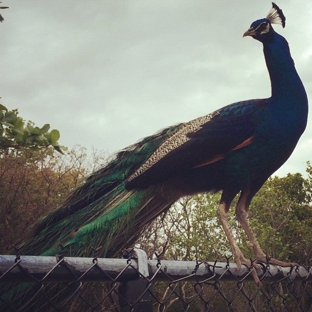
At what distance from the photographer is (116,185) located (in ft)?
12.2

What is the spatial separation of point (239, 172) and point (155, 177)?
0.58m

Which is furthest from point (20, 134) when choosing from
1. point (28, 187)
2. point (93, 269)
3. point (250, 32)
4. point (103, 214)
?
point (28, 187)

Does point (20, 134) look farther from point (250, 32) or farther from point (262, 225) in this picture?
point (262, 225)

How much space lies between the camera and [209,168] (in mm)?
3406

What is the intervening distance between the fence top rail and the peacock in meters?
1.63

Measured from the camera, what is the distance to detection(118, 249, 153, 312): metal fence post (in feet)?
4.09

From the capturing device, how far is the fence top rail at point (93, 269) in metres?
1.09

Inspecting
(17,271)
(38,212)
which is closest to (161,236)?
(38,212)

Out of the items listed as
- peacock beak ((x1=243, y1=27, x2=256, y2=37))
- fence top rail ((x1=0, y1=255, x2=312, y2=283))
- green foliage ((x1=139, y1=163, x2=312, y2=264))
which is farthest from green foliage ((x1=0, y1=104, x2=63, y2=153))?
green foliage ((x1=139, y1=163, x2=312, y2=264))

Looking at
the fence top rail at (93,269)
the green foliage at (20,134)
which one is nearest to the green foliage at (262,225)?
the green foliage at (20,134)

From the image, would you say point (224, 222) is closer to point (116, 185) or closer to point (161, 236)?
point (116, 185)

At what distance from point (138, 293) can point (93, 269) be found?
0.14 meters

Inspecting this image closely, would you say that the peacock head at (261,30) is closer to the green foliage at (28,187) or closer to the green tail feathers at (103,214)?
the green tail feathers at (103,214)

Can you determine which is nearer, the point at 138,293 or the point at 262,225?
the point at 138,293
